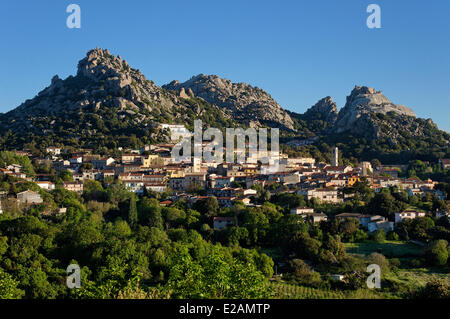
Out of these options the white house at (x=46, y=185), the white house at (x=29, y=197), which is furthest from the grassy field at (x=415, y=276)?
the white house at (x=46, y=185)

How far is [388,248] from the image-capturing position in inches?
1348

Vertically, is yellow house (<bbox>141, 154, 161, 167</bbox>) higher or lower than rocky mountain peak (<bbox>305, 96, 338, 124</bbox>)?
lower

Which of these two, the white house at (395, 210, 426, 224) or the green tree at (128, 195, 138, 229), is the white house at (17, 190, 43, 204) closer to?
the green tree at (128, 195, 138, 229)

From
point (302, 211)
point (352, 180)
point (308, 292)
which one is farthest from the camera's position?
point (352, 180)

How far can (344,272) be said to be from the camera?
28.8m

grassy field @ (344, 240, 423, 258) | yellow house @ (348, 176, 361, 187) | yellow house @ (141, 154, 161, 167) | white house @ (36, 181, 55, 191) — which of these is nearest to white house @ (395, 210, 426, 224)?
grassy field @ (344, 240, 423, 258)

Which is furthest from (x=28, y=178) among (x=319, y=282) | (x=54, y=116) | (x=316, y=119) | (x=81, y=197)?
(x=316, y=119)

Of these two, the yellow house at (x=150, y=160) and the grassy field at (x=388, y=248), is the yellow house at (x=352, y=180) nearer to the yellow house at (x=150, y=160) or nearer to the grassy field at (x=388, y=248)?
the grassy field at (x=388, y=248)

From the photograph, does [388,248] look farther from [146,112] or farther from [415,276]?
[146,112]

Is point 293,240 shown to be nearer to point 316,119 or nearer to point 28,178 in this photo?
point 28,178

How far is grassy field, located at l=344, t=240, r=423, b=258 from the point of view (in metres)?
33.2

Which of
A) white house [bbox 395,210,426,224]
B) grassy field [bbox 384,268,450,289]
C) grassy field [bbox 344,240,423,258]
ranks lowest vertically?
grassy field [bbox 384,268,450,289]

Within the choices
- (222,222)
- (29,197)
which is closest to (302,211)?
(222,222)

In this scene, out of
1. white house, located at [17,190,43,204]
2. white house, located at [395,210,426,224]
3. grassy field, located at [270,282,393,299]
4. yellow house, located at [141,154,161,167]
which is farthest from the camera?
yellow house, located at [141,154,161,167]
